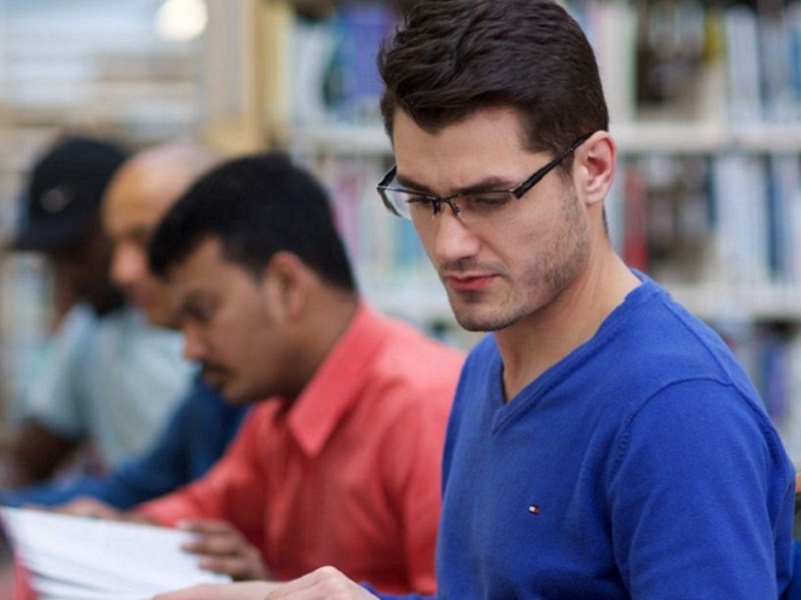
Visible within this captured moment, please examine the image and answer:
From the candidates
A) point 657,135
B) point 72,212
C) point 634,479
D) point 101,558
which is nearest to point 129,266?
point 72,212

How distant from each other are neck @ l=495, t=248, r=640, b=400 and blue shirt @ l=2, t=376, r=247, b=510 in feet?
3.87

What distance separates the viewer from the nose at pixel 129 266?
2328 millimetres

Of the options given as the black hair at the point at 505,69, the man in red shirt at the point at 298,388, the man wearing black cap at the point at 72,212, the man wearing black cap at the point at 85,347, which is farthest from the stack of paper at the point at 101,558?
the man wearing black cap at the point at 72,212

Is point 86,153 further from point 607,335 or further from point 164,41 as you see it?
point 607,335

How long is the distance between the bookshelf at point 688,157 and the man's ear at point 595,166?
2.01 metres

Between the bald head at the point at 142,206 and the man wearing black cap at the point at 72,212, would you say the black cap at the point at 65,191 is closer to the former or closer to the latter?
the man wearing black cap at the point at 72,212

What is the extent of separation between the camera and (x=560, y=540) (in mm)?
877

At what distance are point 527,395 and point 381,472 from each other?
59 cm

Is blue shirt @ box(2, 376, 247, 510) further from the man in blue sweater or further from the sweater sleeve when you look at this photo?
the sweater sleeve

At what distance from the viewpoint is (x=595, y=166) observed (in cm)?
93

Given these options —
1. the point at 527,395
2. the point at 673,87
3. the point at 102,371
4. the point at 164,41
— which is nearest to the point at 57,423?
the point at 102,371

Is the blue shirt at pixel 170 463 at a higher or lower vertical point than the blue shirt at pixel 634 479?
lower

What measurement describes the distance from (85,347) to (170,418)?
549mm

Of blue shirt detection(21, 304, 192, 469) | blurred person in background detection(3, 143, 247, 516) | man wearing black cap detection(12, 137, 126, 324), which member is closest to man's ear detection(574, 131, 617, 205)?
blurred person in background detection(3, 143, 247, 516)
